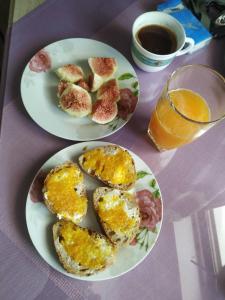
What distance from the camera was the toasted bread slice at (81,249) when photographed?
0.85 metres

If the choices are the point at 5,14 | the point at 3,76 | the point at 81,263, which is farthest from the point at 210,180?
the point at 5,14

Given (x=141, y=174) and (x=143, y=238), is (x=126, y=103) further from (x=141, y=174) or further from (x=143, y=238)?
(x=143, y=238)

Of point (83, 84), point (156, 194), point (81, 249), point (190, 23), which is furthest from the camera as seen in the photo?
point (190, 23)

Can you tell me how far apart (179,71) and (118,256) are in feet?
1.81

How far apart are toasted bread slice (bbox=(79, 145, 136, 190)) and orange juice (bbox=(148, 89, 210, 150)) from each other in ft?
0.45

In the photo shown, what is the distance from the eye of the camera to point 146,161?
1.07m

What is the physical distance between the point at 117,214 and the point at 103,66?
1.57ft

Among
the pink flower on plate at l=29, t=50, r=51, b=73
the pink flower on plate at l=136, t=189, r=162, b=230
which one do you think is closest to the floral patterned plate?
the pink flower on plate at l=29, t=50, r=51, b=73

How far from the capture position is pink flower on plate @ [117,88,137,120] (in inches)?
41.8

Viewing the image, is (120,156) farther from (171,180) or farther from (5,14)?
(5,14)

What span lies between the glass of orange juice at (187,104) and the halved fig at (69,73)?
0.90 feet

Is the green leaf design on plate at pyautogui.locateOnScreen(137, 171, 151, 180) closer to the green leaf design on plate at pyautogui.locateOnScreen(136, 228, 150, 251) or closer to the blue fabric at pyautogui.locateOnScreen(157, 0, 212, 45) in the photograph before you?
the green leaf design on plate at pyautogui.locateOnScreen(136, 228, 150, 251)

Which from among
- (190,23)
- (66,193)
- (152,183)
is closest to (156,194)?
(152,183)

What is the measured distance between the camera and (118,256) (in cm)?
90
